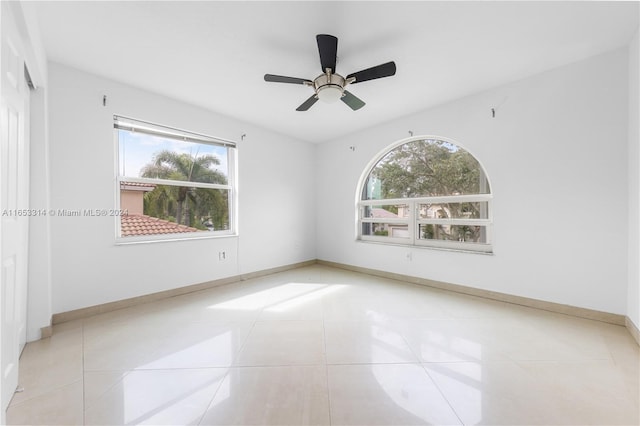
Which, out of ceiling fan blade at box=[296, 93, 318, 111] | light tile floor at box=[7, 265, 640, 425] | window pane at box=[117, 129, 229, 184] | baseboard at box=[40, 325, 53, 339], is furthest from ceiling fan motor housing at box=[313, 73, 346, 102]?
baseboard at box=[40, 325, 53, 339]

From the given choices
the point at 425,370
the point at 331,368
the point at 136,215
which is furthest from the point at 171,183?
the point at 425,370

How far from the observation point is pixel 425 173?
152 inches

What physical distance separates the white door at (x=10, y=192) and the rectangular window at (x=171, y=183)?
4.26 ft

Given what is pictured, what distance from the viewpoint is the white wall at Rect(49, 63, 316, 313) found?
2.48 m

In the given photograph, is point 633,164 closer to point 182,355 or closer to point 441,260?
point 441,260

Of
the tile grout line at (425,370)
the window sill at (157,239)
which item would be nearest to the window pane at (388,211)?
the tile grout line at (425,370)

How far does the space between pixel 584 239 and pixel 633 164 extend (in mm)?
760

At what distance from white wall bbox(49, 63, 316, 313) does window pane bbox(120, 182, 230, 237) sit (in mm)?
201

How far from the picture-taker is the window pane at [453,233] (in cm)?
338

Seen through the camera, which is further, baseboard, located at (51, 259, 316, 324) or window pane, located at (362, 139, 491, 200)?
window pane, located at (362, 139, 491, 200)

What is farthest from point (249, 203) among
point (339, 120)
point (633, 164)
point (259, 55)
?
point (633, 164)

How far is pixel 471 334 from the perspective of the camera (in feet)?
7.32

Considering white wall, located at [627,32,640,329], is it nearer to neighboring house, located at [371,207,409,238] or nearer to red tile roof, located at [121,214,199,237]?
neighboring house, located at [371,207,409,238]

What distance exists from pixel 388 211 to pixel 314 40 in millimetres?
2876
